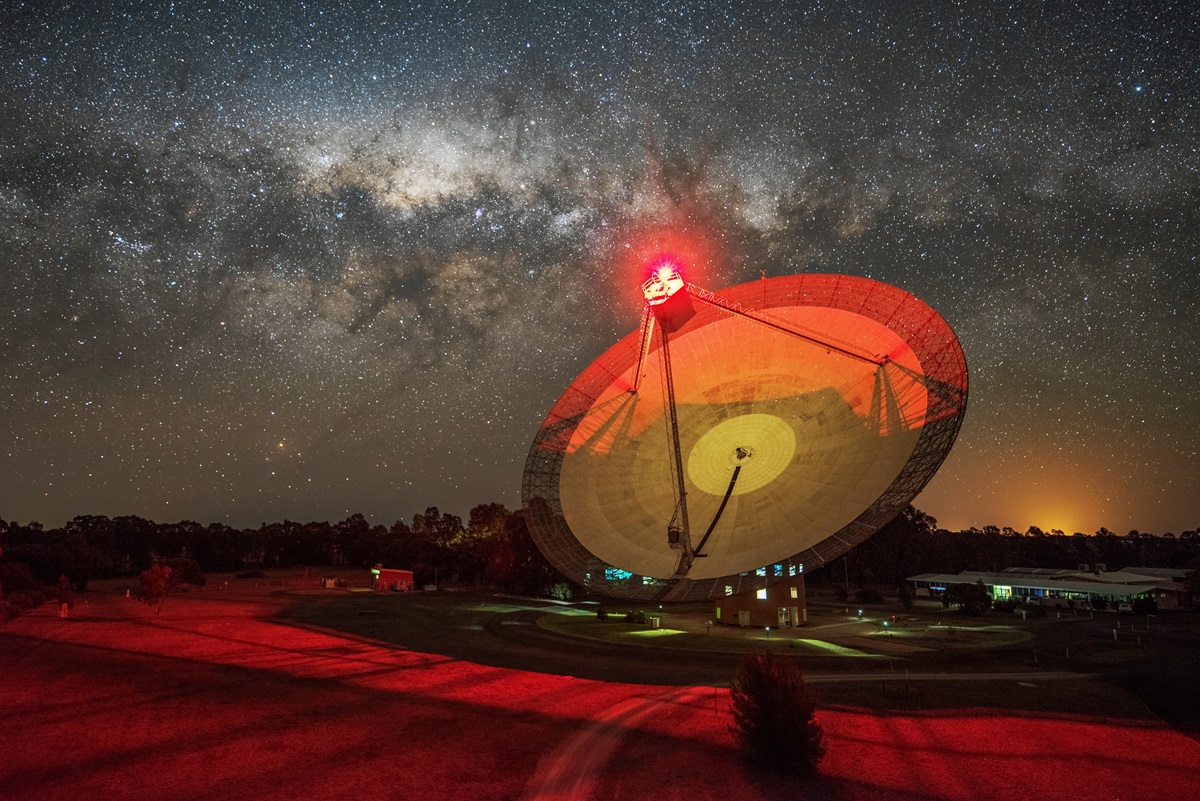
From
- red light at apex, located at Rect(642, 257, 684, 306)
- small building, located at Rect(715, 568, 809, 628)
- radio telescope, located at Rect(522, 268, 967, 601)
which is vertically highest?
red light at apex, located at Rect(642, 257, 684, 306)

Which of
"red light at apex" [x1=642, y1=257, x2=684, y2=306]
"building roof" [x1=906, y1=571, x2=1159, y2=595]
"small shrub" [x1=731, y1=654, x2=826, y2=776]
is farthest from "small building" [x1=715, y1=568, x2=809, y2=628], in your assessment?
"building roof" [x1=906, y1=571, x2=1159, y2=595]

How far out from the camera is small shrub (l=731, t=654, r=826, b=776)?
15203 mm

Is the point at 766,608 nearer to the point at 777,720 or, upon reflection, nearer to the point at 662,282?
the point at 662,282

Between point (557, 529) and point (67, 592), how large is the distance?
3933cm

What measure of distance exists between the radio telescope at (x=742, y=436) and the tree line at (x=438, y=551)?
40141mm

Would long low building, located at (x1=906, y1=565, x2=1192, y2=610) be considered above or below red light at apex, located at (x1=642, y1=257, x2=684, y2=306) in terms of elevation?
below

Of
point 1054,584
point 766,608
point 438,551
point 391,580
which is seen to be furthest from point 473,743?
point 438,551

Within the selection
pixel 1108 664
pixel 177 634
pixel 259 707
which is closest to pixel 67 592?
pixel 177 634

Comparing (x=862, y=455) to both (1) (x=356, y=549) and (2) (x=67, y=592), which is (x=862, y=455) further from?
(1) (x=356, y=549)

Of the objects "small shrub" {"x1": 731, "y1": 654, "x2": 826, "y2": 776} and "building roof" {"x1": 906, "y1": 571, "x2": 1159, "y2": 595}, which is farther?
"building roof" {"x1": 906, "y1": 571, "x2": 1159, "y2": 595}

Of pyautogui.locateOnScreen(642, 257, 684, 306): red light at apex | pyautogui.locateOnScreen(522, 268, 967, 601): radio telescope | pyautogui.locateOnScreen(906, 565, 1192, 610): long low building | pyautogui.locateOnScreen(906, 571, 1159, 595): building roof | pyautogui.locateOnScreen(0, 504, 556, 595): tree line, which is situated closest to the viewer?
pyautogui.locateOnScreen(522, 268, 967, 601): radio telescope

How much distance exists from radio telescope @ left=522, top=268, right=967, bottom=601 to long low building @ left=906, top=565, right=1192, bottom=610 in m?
52.0

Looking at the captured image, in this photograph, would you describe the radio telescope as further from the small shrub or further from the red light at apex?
the small shrub

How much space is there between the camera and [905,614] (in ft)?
180
